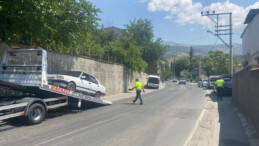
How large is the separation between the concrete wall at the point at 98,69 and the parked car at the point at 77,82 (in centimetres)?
277

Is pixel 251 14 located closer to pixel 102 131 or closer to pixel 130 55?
pixel 130 55

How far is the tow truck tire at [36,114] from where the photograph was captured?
26.7ft

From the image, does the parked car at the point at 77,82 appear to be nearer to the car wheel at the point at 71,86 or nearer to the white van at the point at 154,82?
the car wheel at the point at 71,86

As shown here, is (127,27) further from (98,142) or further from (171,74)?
(171,74)

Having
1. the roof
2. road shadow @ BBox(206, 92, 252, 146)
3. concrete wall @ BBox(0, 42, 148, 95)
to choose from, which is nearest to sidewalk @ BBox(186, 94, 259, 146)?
road shadow @ BBox(206, 92, 252, 146)

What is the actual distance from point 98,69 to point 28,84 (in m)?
13.3

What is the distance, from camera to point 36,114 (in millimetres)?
8555

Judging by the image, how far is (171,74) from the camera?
134500 millimetres

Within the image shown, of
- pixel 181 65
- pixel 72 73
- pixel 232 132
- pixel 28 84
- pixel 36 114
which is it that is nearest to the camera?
pixel 232 132

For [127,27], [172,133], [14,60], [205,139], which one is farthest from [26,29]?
[127,27]

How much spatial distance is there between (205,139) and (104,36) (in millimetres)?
36999

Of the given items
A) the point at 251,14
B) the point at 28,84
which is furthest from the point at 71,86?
the point at 251,14

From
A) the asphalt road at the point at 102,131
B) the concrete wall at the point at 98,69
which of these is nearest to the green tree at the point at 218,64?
the concrete wall at the point at 98,69

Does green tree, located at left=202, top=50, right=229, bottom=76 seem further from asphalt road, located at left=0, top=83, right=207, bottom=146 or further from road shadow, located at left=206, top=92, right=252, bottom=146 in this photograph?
asphalt road, located at left=0, top=83, right=207, bottom=146
